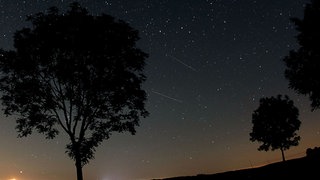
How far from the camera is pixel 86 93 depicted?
30.0 metres

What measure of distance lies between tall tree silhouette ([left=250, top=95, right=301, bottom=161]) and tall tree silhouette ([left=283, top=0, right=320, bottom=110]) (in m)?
15.4

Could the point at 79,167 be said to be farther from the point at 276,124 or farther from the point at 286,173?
the point at 276,124

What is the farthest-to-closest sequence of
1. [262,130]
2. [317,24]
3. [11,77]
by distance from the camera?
[262,130], [317,24], [11,77]

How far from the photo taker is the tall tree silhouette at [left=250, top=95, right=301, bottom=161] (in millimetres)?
53625

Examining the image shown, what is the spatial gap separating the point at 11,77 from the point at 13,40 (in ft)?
9.72

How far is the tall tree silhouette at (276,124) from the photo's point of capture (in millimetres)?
53625

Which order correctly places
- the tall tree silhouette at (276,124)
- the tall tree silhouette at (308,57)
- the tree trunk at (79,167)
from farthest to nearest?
the tall tree silhouette at (276,124) → the tall tree silhouette at (308,57) → the tree trunk at (79,167)

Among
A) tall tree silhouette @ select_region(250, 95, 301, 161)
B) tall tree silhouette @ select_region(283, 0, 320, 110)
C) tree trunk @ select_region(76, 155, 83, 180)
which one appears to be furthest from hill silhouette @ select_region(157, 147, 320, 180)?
tall tree silhouette @ select_region(250, 95, 301, 161)

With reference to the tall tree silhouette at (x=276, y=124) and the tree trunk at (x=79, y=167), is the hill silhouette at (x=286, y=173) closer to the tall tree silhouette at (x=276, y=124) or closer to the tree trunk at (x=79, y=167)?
the tree trunk at (x=79, y=167)

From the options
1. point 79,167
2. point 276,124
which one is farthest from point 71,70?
point 276,124

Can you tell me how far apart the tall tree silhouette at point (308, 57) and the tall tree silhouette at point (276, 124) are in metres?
15.4

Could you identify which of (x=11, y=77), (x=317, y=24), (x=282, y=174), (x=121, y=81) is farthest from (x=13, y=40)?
(x=317, y=24)

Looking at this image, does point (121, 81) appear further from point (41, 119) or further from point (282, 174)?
point (282, 174)

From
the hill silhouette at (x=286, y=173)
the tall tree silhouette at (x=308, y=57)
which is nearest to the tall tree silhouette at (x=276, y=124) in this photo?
the tall tree silhouette at (x=308, y=57)
